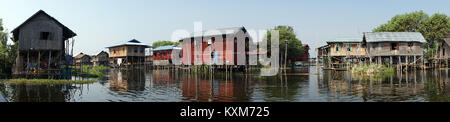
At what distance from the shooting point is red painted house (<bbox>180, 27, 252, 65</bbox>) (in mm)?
39844

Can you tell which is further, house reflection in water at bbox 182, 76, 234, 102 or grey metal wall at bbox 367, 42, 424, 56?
grey metal wall at bbox 367, 42, 424, 56

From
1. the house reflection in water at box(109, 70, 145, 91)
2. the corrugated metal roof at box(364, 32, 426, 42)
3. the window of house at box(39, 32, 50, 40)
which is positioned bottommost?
the house reflection in water at box(109, 70, 145, 91)

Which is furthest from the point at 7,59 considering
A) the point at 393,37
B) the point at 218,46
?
the point at 393,37

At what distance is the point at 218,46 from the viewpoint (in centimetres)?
4091

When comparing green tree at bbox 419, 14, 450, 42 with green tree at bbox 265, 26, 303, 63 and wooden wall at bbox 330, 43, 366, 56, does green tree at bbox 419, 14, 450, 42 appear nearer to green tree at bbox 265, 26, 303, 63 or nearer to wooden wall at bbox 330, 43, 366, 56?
wooden wall at bbox 330, 43, 366, 56

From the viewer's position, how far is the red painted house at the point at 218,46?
3984cm

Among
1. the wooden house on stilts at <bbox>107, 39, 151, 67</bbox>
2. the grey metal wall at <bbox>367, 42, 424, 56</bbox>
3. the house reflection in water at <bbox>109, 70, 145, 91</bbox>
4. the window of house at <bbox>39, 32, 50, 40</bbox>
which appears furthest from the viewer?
the wooden house on stilts at <bbox>107, 39, 151, 67</bbox>

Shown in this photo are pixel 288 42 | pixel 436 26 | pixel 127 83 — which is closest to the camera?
pixel 127 83

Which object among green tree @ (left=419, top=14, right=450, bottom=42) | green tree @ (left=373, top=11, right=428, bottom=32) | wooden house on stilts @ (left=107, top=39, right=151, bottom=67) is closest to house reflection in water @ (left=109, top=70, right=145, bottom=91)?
wooden house on stilts @ (left=107, top=39, right=151, bottom=67)

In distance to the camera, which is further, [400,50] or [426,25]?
[426,25]

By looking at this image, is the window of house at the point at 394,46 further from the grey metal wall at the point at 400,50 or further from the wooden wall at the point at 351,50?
the wooden wall at the point at 351,50

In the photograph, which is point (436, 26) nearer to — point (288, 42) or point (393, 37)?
point (393, 37)
